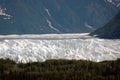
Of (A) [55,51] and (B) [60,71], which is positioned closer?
(B) [60,71]

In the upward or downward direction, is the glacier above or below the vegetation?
below

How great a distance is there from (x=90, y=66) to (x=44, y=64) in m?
8.89

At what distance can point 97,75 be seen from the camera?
79.4 metres

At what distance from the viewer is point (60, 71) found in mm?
82875

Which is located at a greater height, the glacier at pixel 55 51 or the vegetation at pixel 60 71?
the vegetation at pixel 60 71

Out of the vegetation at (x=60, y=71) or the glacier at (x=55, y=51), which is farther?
the glacier at (x=55, y=51)

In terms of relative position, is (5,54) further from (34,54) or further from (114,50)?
(114,50)

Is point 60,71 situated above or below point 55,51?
above

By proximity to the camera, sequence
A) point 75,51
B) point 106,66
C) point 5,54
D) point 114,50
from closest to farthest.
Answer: point 106,66 → point 5,54 → point 75,51 → point 114,50

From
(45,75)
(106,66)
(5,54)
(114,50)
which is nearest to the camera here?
(45,75)

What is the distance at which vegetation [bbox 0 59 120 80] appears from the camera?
3083 inches

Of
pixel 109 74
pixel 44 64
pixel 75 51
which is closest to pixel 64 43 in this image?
pixel 75 51

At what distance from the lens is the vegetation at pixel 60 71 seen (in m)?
78.3

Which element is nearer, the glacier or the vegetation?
the vegetation
